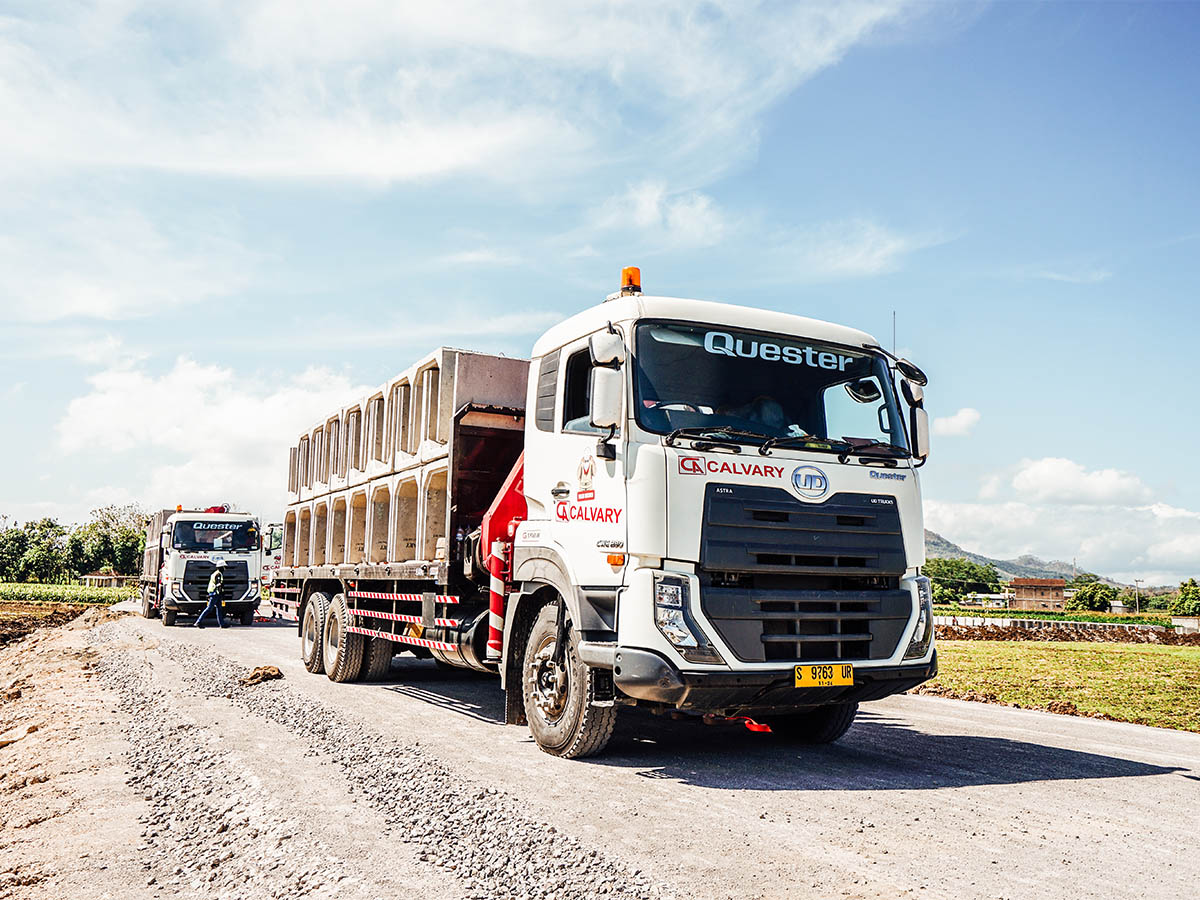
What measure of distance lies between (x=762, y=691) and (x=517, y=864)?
2410mm

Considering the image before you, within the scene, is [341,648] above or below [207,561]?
below

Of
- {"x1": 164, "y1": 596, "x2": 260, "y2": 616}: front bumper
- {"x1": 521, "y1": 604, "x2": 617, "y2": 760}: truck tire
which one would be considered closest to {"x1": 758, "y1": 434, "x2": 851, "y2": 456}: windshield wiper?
{"x1": 521, "y1": 604, "x2": 617, "y2": 760}: truck tire

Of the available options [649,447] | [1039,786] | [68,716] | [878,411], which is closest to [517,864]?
[649,447]

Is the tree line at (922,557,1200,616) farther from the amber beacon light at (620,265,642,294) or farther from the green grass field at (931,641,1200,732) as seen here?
the amber beacon light at (620,265,642,294)

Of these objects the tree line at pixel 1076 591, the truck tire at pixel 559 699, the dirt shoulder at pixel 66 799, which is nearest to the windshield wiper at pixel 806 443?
the truck tire at pixel 559 699

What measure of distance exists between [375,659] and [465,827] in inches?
274

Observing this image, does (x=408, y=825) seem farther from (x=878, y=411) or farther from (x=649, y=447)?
(x=878, y=411)

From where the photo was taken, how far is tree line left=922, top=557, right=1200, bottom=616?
270ft

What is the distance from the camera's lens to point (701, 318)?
7.17m

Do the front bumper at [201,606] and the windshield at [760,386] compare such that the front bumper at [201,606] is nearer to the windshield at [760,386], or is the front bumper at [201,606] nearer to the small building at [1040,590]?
the windshield at [760,386]

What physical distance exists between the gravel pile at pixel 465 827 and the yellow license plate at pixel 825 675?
2.14 meters

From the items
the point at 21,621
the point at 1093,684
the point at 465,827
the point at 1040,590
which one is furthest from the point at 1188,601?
the point at 465,827

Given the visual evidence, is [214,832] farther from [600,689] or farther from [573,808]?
[600,689]

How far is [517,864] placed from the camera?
4695 millimetres
